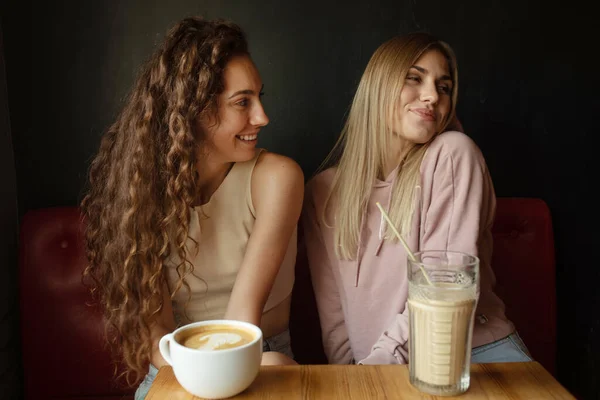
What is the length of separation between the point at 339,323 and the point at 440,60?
0.75 m

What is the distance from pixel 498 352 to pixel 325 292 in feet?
1.55

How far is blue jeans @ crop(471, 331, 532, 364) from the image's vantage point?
132 centimetres

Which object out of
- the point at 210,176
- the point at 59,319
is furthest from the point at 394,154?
the point at 59,319

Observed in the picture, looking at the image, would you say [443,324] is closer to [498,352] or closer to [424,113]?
[498,352]

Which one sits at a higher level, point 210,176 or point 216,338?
point 210,176

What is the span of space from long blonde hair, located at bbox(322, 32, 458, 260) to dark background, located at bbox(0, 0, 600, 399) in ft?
0.92

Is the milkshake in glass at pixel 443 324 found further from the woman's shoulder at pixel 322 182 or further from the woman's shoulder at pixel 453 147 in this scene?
the woman's shoulder at pixel 322 182

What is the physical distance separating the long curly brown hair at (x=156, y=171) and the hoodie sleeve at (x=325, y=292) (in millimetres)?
383

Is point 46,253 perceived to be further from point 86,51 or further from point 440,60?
point 440,60

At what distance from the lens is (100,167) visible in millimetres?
1459

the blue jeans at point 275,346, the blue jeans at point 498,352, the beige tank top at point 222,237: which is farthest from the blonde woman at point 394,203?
the beige tank top at point 222,237

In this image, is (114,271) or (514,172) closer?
(114,271)

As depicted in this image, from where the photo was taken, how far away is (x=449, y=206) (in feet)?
4.40

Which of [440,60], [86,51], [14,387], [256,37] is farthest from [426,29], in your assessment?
[14,387]
